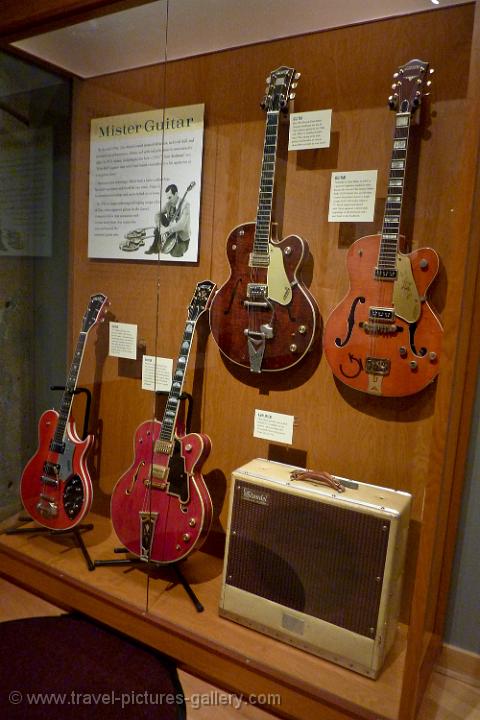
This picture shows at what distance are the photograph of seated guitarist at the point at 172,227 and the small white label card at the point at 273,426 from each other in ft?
2.07

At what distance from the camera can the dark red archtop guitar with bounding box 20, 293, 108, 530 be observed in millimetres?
1798

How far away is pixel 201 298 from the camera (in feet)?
5.69

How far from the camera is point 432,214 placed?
139cm

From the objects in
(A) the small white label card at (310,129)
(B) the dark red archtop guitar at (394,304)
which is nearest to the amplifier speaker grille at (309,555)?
(B) the dark red archtop guitar at (394,304)

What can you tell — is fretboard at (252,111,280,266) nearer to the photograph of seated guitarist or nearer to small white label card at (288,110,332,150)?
small white label card at (288,110,332,150)

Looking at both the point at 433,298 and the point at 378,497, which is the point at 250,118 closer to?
the point at 433,298

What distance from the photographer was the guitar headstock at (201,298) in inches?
67.9

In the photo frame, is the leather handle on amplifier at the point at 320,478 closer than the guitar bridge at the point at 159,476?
Yes

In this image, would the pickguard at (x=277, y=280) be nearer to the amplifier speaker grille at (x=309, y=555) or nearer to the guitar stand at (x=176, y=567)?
the amplifier speaker grille at (x=309, y=555)

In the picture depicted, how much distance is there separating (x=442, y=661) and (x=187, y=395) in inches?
43.6

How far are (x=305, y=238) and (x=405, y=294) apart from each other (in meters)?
0.39

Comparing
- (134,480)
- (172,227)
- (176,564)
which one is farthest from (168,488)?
(172,227)

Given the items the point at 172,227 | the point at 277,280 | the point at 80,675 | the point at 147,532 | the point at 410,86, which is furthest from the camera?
the point at 172,227

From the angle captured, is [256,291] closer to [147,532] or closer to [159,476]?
[159,476]
